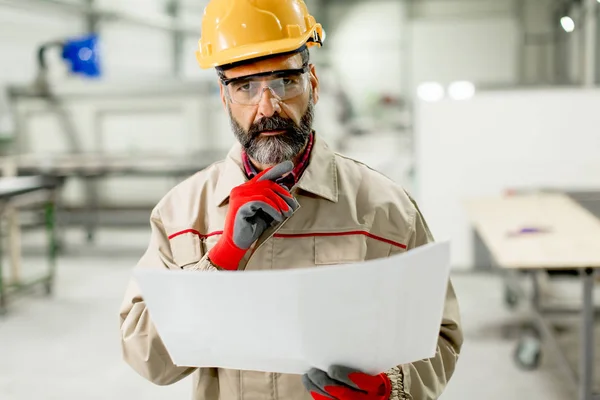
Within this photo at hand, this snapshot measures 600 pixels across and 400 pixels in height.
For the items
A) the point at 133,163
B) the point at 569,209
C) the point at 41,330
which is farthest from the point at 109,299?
the point at 569,209

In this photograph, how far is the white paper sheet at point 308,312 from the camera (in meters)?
0.81

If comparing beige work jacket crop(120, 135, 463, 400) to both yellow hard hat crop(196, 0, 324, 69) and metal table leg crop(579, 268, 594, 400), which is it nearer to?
yellow hard hat crop(196, 0, 324, 69)

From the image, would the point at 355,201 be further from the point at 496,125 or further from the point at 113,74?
the point at 113,74

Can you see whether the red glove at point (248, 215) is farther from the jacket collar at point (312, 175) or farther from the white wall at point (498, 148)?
the white wall at point (498, 148)

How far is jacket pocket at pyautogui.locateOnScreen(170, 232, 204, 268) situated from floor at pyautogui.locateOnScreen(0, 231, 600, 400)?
1.94m

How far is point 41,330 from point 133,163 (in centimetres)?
227

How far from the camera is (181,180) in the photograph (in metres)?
6.26

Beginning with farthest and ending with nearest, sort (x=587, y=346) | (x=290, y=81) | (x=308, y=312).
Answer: (x=587, y=346), (x=290, y=81), (x=308, y=312)

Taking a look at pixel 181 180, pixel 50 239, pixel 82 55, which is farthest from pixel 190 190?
pixel 181 180

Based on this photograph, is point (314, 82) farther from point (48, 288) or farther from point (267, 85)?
point (48, 288)

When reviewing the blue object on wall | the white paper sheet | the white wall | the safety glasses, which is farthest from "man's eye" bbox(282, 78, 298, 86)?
the blue object on wall

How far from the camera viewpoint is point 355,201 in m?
1.17

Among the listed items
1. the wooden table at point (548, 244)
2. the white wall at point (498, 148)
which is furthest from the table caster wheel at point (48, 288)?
the wooden table at point (548, 244)

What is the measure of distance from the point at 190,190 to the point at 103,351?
2539mm
